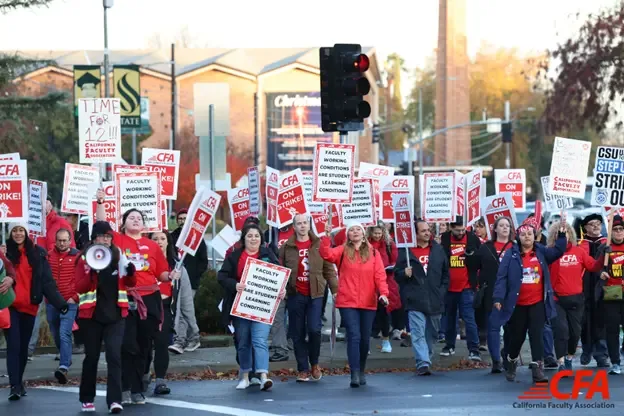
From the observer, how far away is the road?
1122 centimetres

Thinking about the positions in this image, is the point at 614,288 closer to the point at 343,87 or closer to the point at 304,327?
the point at 304,327

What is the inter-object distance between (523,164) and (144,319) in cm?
8182

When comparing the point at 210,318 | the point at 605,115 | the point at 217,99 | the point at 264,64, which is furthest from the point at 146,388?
the point at 264,64

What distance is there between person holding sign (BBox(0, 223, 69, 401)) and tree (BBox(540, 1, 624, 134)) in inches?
1162

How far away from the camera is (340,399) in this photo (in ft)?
39.9

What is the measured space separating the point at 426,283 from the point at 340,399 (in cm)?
293

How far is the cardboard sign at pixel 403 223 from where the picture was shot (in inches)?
601

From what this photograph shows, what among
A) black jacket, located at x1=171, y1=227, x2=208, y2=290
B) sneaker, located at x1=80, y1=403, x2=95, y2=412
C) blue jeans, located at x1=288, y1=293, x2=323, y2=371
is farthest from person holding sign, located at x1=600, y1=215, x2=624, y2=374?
sneaker, located at x1=80, y1=403, x2=95, y2=412

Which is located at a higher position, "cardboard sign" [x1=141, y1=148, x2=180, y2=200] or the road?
"cardboard sign" [x1=141, y1=148, x2=180, y2=200]

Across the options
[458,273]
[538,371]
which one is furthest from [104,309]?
[458,273]

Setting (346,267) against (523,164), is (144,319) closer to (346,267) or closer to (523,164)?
(346,267)

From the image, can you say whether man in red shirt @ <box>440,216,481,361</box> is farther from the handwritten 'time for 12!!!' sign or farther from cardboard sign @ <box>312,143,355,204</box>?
the handwritten 'time for 12!!!' sign

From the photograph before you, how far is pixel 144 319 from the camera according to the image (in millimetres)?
11844

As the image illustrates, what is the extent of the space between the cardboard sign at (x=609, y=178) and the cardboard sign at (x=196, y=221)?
508 cm
